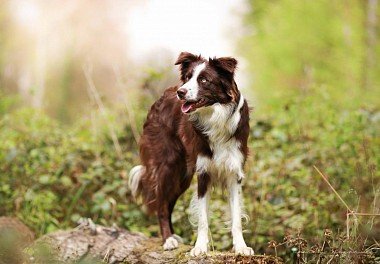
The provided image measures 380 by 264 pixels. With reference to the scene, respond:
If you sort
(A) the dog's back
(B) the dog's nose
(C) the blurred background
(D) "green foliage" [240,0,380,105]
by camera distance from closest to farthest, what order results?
(B) the dog's nose → (A) the dog's back → (C) the blurred background → (D) "green foliage" [240,0,380,105]

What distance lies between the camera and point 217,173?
514 centimetres

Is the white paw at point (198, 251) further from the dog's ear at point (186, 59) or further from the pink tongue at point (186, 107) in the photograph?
the dog's ear at point (186, 59)

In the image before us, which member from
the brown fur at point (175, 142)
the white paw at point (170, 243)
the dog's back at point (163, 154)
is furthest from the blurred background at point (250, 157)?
the white paw at point (170, 243)

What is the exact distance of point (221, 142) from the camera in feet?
16.5

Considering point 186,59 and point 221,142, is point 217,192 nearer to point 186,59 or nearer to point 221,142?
point 221,142

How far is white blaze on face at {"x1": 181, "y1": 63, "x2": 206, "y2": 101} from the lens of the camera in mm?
4742

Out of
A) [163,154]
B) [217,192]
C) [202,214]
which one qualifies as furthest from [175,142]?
[217,192]

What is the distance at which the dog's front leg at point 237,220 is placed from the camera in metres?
4.86

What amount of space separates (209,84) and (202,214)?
1127mm

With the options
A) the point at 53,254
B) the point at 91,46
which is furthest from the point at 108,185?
the point at 91,46

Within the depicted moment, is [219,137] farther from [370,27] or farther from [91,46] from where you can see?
[91,46]

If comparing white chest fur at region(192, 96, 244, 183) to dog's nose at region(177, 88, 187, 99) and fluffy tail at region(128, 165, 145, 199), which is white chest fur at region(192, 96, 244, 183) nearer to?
dog's nose at region(177, 88, 187, 99)

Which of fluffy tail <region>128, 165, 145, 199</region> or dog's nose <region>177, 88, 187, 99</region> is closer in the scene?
dog's nose <region>177, 88, 187, 99</region>

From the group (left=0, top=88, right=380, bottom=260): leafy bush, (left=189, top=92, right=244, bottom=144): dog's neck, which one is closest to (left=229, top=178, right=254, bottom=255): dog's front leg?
(left=189, top=92, right=244, bottom=144): dog's neck
